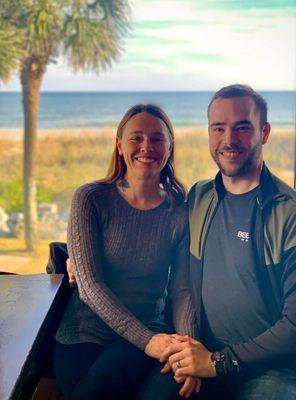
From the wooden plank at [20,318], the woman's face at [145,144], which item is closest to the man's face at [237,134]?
the woman's face at [145,144]

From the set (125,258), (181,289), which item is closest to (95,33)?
(125,258)

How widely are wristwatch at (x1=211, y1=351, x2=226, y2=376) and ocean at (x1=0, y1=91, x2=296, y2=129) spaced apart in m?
0.60

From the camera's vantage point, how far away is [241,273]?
121 cm

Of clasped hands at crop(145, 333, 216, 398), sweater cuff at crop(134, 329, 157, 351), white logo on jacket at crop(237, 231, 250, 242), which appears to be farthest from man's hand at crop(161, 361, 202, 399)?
white logo on jacket at crop(237, 231, 250, 242)

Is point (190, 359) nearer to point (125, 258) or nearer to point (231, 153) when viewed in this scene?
point (125, 258)

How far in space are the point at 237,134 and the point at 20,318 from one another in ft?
2.45

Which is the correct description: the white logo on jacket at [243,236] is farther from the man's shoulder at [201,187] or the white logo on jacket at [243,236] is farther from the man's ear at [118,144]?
the man's ear at [118,144]

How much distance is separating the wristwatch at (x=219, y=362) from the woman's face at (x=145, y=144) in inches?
19.0

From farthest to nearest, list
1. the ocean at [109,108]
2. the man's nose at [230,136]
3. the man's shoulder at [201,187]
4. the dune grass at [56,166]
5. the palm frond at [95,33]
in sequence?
1. the dune grass at [56,166]
2. the palm frond at [95,33]
3. the ocean at [109,108]
4. the man's shoulder at [201,187]
5. the man's nose at [230,136]

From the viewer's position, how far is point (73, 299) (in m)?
1.43

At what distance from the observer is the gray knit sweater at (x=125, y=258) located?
131cm

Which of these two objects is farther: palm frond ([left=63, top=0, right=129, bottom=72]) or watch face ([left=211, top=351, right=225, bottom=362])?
palm frond ([left=63, top=0, right=129, bottom=72])

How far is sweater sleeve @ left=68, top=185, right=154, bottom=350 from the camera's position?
1.27m

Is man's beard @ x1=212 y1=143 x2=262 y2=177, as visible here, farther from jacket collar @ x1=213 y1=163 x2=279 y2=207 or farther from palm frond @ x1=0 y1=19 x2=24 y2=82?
palm frond @ x1=0 y1=19 x2=24 y2=82
